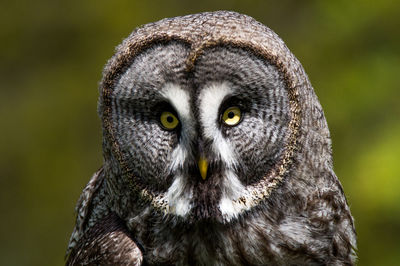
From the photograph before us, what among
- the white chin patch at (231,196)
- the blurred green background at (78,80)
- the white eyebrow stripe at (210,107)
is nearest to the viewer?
the white eyebrow stripe at (210,107)

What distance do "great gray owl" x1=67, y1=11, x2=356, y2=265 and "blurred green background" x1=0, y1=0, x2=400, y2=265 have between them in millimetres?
2912

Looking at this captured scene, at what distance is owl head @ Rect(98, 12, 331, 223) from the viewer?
101 inches

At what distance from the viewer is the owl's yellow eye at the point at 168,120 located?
8.56 ft

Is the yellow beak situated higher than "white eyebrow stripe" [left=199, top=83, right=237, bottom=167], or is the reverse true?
"white eyebrow stripe" [left=199, top=83, right=237, bottom=167]

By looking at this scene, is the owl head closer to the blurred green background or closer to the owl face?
the owl face

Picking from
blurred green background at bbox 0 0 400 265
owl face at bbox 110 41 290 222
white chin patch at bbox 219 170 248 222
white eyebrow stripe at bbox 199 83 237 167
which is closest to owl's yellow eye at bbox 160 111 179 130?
owl face at bbox 110 41 290 222

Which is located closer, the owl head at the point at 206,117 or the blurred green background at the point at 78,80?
the owl head at the point at 206,117

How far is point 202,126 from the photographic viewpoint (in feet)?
8.34

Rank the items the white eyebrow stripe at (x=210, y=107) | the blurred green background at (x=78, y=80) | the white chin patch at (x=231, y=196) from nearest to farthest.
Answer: the white eyebrow stripe at (x=210, y=107), the white chin patch at (x=231, y=196), the blurred green background at (x=78, y=80)

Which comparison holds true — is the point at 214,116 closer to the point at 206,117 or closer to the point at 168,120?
the point at 206,117

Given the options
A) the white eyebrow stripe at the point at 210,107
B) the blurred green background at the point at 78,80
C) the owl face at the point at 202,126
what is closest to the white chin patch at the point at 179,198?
the owl face at the point at 202,126

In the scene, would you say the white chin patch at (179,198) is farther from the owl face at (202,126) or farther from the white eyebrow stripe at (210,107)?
the white eyebrow stripe at (210,107)

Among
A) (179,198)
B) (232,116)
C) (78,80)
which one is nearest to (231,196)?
(179,198)

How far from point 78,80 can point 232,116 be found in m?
4.35
